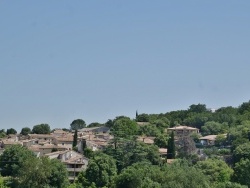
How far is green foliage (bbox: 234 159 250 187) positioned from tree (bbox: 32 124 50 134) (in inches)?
1520

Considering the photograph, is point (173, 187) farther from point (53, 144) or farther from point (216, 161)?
point (53, 144)

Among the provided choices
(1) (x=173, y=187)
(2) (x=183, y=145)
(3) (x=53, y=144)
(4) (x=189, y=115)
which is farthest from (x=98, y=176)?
(4) (x=189, y=115)

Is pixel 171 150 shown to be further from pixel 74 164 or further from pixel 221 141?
pixel 221 141

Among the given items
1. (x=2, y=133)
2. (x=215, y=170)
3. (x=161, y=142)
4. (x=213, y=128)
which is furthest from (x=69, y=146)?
(x=213, y=128)

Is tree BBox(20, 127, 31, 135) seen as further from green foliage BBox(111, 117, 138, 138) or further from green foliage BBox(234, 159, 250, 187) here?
green foliage BBox(234, 159, 250, 187)

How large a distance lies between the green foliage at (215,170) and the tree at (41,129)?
35138 millimetres

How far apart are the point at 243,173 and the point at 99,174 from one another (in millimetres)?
10147

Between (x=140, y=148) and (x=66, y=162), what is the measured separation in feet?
18.5

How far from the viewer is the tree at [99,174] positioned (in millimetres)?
42531

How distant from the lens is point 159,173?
134 feet

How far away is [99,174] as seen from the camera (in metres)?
42.8

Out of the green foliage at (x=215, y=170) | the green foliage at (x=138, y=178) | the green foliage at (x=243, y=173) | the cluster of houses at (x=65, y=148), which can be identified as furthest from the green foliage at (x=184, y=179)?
the cluster of houses at (x=65, y=148)

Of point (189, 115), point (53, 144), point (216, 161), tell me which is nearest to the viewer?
point (216, 161)

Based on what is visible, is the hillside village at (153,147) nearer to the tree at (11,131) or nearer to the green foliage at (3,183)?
the tree at (11,131)
